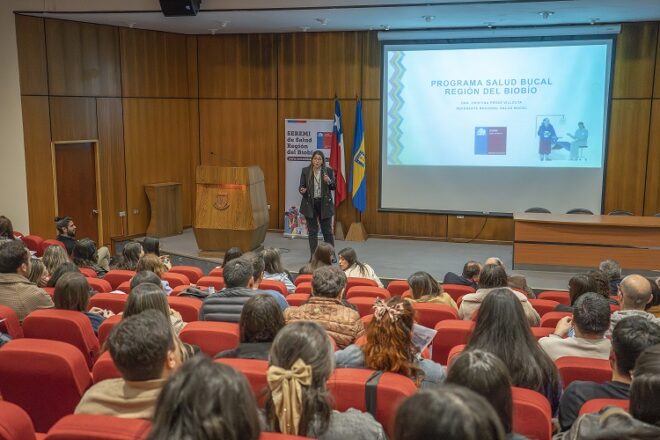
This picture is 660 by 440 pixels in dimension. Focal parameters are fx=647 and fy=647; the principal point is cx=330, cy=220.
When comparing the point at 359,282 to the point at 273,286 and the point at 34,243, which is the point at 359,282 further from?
the point at 34,243

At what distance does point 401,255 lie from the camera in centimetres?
923

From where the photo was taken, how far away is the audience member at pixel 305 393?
6.26 feet

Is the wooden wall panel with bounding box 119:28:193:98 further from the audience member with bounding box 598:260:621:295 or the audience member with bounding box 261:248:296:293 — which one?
the audience member with bounding box 598:260:621:295

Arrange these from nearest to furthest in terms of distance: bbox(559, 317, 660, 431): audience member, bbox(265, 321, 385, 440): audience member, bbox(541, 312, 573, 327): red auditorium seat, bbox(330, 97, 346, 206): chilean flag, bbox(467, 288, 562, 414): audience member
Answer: bbox(265, 321, 385, 440): audience member
bbox(559, 317, 660, 431): audience member
bbox(467, 288, 562, 414): audience member
bbox(541, 312, 573, 327): red auditorium seat
bbox(330, 97, 346, 206): chilean flag

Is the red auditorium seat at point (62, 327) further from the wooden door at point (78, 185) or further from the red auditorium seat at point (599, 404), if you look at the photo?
the wooden door at point (78, 185)

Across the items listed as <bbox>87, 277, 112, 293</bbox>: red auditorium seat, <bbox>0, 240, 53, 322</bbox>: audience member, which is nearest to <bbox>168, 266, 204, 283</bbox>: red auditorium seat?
<bbox>87, 277, 112, 293</bbox>: red auditorium seat

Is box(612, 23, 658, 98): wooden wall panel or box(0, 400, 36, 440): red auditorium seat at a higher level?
box(612, 23, 658, 98): wooden wall panel

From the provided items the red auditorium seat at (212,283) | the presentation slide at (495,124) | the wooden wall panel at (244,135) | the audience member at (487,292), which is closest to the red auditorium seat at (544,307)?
the audience member at (487,292)

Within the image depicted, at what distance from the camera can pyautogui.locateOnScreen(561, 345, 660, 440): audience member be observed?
1515mm

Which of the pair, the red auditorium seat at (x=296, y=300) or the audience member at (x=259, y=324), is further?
the red auditorium seat at (x=296, y=300)

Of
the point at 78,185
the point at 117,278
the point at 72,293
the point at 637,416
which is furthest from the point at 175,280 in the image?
the point at 78,185

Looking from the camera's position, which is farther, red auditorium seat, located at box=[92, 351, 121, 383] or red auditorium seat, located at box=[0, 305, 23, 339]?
red auditorium seat, located at box=[0, 305, 23, 339]

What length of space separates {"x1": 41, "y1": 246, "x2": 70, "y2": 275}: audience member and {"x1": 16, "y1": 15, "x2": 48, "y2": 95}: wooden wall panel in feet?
13.3

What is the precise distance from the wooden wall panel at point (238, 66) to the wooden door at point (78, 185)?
242cm
